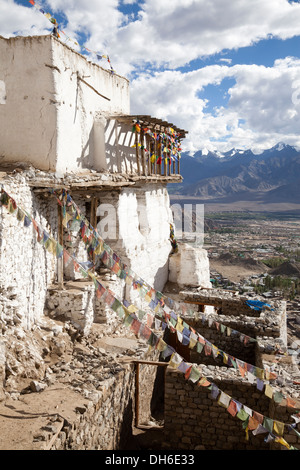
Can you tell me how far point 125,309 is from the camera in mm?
7883

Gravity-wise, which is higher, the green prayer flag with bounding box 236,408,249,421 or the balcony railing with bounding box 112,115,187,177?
the balcony railing with bounding box 112,115,187,177

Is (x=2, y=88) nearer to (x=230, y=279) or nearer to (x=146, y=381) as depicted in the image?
(x=146, y=381)

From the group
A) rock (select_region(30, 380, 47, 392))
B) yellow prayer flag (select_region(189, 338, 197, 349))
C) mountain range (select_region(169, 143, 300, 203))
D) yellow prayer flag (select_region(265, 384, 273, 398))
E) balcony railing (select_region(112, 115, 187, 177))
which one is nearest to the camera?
yellow prayer flag (select_region(265, 384, 273, 398))

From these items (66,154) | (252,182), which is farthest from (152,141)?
(252,182)

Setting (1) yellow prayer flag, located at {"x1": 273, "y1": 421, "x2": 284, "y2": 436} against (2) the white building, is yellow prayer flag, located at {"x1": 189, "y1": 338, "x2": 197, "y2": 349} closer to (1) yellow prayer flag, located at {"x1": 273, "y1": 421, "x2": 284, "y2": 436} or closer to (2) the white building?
(1) yellow prayer flag, located at {"x1": 273, "y1": 421, "x2": 284, "y2": 436}

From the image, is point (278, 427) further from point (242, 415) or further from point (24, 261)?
point (24, 261)

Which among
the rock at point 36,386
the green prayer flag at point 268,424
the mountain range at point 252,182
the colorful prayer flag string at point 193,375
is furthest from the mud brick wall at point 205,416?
the mountain range at point 252,182

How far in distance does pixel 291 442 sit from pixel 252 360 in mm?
3725

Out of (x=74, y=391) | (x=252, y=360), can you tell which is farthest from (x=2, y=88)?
(x=252, y=360)

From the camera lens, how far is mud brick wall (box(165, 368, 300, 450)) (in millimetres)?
7621

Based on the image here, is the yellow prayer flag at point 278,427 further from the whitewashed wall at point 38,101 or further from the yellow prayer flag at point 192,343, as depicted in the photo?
the whitewashed wall at point 38,101

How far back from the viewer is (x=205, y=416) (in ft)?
25.9

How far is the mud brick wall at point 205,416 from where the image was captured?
25.0 ft

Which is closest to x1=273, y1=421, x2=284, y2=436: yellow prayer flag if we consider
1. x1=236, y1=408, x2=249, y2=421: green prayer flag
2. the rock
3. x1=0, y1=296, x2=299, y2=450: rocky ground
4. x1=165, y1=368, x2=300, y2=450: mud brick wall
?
x1=236, y1=408, x2=249, y2=421: green prayer flag
